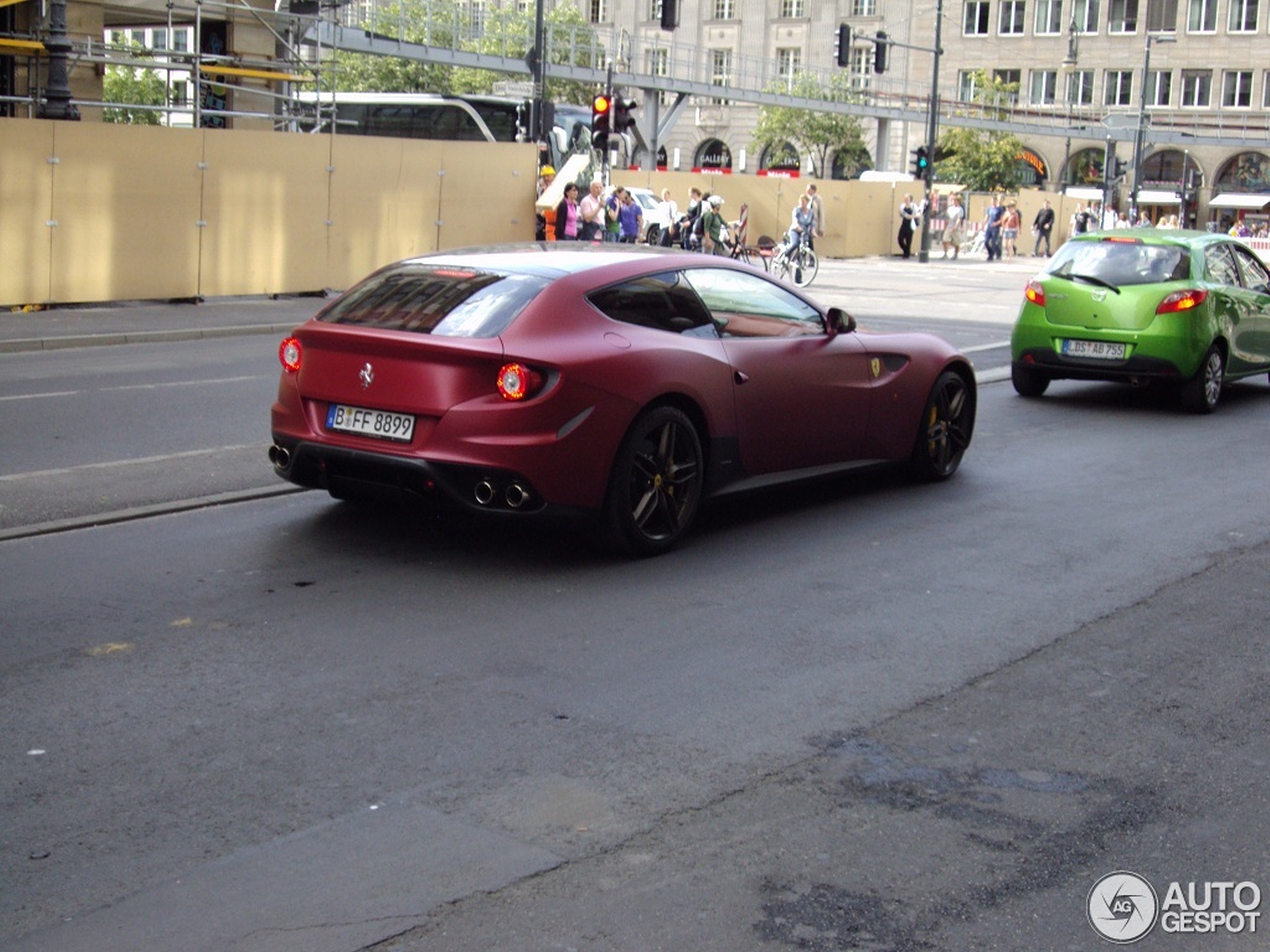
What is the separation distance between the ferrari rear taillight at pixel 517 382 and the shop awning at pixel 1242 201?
79010 mm

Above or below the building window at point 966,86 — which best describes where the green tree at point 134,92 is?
below

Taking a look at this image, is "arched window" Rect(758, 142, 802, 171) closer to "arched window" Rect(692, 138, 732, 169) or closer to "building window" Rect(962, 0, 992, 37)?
"arched window" Rect(692, 138, 732, 169)

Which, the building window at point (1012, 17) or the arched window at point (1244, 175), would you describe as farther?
the building window at point (1012, 17)

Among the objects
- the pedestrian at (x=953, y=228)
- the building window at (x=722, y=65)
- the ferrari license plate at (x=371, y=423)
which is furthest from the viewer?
the building window at (x=722, y=65)

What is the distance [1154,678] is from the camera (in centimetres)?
628

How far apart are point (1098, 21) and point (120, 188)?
75212mm

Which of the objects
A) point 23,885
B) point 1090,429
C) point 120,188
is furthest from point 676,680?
point 120,188

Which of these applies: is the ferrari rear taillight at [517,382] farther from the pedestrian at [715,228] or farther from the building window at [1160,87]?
the building window at [1160,87]

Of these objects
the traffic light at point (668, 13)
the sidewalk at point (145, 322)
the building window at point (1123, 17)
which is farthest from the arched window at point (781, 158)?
the sidewalk at point (145, 322)

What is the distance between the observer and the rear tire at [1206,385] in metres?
14.3

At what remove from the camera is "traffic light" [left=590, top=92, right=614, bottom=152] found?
30.9 m

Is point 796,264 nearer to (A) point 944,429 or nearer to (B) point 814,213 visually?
(B) point 814,213

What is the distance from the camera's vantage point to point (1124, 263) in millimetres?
14586

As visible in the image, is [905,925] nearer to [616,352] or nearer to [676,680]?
[676,680]
